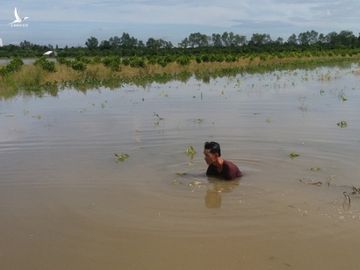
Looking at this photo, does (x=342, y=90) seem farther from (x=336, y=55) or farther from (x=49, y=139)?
(x=336, y=55)

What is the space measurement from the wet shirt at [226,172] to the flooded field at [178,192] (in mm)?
128

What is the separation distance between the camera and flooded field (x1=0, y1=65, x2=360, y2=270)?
5.00 metres

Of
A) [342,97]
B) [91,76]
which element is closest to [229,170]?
[342,97]

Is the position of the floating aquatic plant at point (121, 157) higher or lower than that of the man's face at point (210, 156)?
lower

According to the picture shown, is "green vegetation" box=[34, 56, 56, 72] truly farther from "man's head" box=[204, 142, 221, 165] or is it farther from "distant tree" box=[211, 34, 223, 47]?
"distant tree" box=[211, 34, 223, 47]

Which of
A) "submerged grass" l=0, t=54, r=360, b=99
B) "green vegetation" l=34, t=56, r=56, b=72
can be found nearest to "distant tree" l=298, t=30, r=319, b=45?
"submerged grass" l=0, t=54, r=360, b=99

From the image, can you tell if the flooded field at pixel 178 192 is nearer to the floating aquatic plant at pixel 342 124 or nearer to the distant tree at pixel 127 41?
the floating aquatic plant at pixel 342 124

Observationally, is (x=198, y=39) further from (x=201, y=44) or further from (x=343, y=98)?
(x=343, y=98)

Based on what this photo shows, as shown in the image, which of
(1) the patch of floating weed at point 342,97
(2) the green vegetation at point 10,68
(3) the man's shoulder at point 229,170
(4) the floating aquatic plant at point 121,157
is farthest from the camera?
(2) the green vegetation at point 10,68

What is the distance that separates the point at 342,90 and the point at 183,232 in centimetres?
1606

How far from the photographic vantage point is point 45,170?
8.40m

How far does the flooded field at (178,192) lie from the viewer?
5000 mm

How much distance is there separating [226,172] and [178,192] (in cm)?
88

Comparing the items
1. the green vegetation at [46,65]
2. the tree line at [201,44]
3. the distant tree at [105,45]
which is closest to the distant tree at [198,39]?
the tree line at [201,44]
